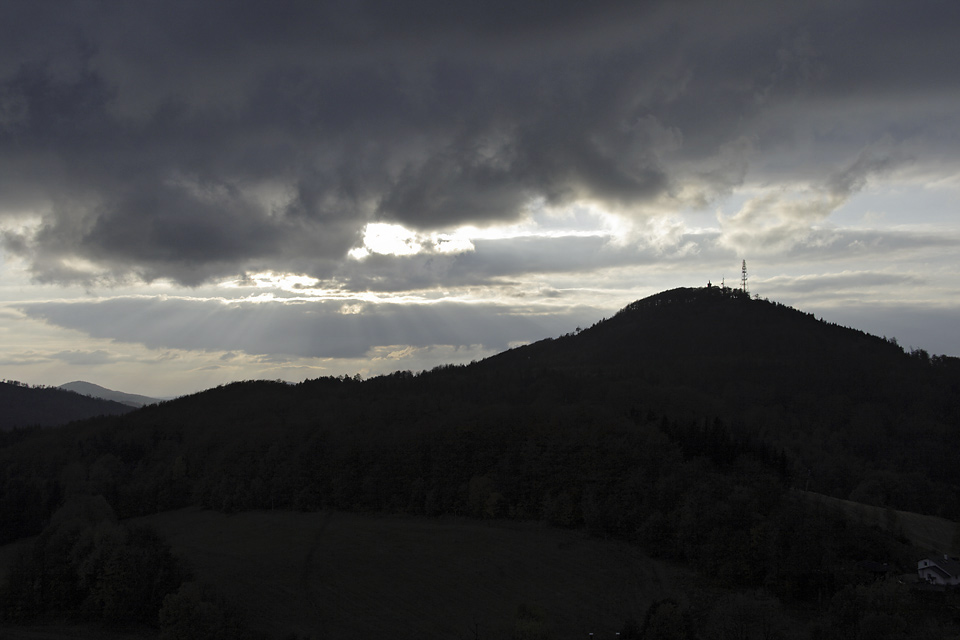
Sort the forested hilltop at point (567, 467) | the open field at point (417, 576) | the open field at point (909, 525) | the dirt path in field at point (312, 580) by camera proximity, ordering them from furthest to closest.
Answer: the open field at point (909, 525), the forested hilltop at point (567, 467), the dirt path in field at point (312, 580), the open field at point (417, 576)

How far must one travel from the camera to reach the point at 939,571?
235ft

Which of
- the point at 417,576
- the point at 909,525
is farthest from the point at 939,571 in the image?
the point at 417,576

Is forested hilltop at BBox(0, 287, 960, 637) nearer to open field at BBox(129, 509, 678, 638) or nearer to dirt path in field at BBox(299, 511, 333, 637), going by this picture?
open field at BBox(129, 509, 678, 638)

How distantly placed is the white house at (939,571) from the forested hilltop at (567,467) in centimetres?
181

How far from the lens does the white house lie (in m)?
70.8

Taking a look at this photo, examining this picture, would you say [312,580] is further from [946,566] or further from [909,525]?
[909,525]

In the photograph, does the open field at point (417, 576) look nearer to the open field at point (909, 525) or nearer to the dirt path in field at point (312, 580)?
the dirt path in field at point (312, 580)

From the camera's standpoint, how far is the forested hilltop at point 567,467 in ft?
238

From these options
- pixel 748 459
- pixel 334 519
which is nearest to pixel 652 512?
pixel 748 459

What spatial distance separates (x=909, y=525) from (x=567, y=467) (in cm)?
4967

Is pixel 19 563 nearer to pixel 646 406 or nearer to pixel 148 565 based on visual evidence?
pixel 148 565

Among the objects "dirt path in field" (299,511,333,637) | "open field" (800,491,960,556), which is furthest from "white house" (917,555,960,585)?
"dirt path in field" (299,511,333,637)

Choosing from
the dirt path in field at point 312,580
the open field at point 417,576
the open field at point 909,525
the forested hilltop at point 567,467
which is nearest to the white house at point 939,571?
the forested hilltop at point 567,467

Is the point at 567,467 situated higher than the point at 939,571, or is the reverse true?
the point at 567,467
